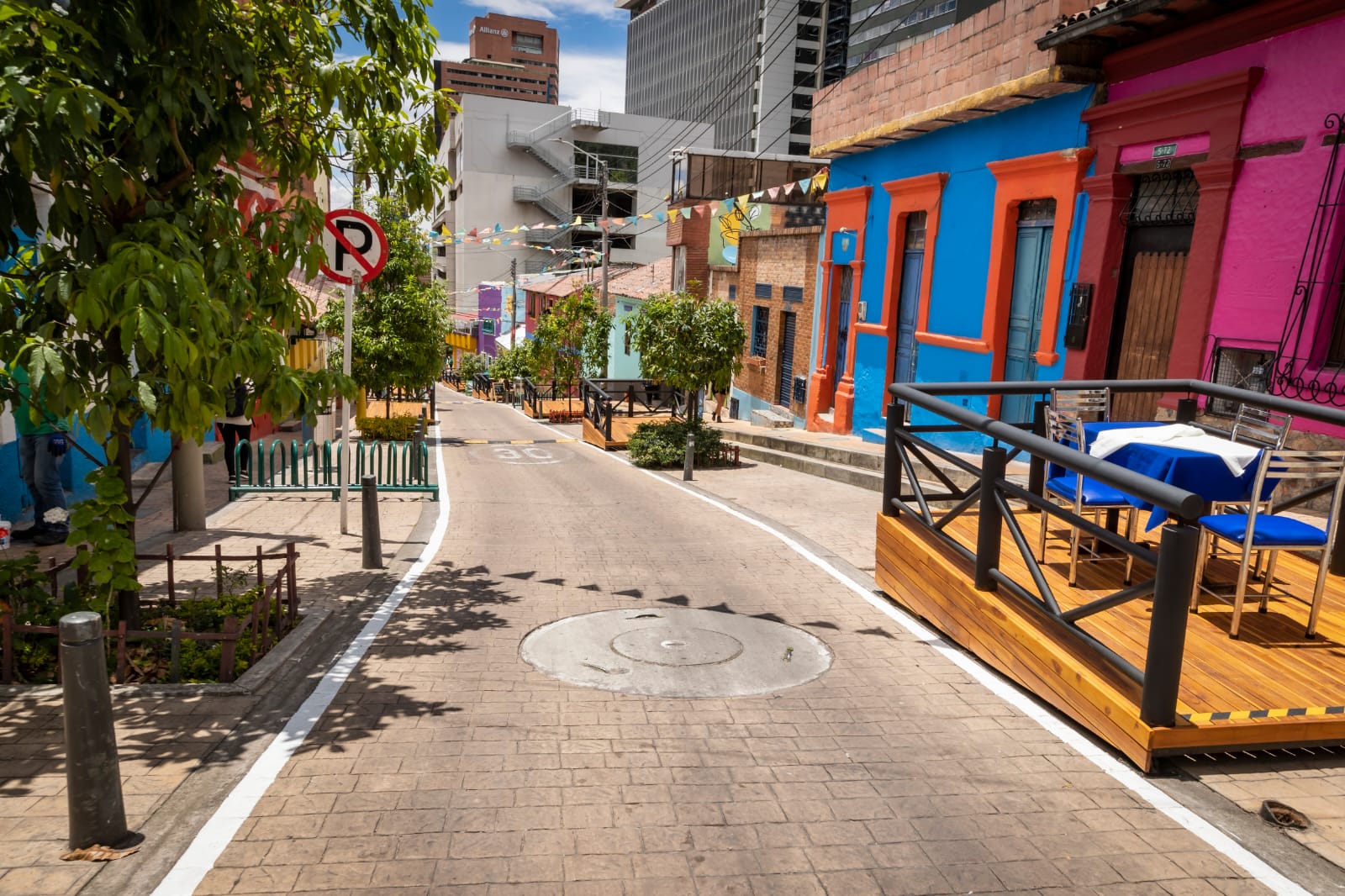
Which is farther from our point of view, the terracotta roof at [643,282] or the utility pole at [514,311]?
the utility pole at [514,311]

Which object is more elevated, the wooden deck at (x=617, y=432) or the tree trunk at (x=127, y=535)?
the tree trunk at (x=127, y=535)

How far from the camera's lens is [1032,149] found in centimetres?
1348

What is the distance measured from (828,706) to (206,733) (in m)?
3.44

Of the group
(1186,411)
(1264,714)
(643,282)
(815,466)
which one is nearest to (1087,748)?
(1264,714)

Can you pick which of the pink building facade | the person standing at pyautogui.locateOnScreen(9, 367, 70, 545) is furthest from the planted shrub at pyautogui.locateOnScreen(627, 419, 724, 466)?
the person standing at pyautogui.locateOnScreen(9, 367, 70, 545)

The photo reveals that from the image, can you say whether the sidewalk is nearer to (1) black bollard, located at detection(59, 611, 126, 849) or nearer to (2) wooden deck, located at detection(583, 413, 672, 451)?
(1) black bollard, located at detection(59, 611, 126, 849)

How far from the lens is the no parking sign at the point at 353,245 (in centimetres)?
867

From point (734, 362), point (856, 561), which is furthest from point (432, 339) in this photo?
point (856, 561)

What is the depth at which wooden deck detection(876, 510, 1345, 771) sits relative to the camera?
4391mm

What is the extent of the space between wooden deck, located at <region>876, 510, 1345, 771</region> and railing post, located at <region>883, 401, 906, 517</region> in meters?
0.45

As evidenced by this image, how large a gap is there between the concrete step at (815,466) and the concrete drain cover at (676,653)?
7.74 metres

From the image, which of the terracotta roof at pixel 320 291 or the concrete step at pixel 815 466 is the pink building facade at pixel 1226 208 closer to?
the concrete step at pixel 815 466

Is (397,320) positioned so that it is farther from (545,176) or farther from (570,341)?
(545,176)

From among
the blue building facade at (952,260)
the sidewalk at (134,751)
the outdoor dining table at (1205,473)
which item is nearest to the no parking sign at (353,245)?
the sidewalk at (134,751)
